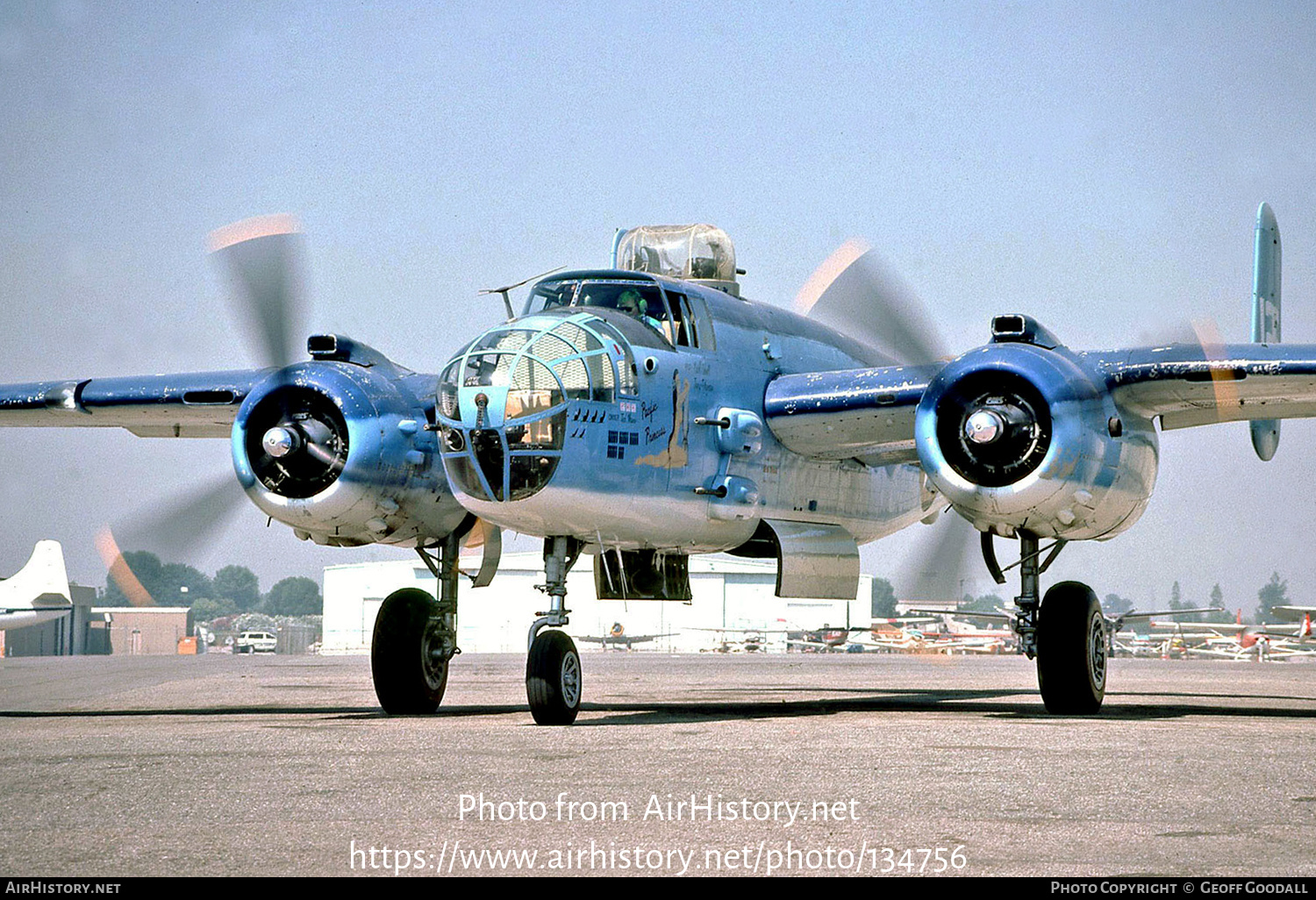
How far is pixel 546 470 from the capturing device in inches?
550

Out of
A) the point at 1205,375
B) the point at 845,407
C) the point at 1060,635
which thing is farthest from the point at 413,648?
the point at 1205,375

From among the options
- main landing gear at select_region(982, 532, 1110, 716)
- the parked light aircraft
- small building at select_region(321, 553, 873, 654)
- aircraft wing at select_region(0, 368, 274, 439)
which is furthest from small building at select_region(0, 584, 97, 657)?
main landing gear at select_region(982, 532, 1110, 716)

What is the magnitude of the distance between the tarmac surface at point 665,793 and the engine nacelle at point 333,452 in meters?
2.25

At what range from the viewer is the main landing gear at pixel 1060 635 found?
15.6m

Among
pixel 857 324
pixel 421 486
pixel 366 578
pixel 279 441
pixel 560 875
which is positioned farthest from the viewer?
pixel 366 578

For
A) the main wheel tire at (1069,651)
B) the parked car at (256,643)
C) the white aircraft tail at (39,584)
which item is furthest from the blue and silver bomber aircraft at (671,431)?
the parked car at (256,643)

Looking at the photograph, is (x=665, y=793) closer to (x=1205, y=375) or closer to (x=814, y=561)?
(x=1205, y=375)

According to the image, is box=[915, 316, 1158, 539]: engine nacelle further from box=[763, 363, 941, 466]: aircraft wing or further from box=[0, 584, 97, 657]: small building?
box=[0, 584, 97, 657]: small building

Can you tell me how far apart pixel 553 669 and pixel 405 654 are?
3.27 m

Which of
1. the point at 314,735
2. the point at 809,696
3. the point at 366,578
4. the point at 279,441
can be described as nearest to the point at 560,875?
the point at 314,735

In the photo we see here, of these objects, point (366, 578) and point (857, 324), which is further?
point (366, 578)

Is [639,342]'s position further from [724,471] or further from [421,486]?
[421,486]

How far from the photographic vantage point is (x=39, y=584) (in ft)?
220

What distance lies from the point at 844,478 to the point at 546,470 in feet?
19.7
